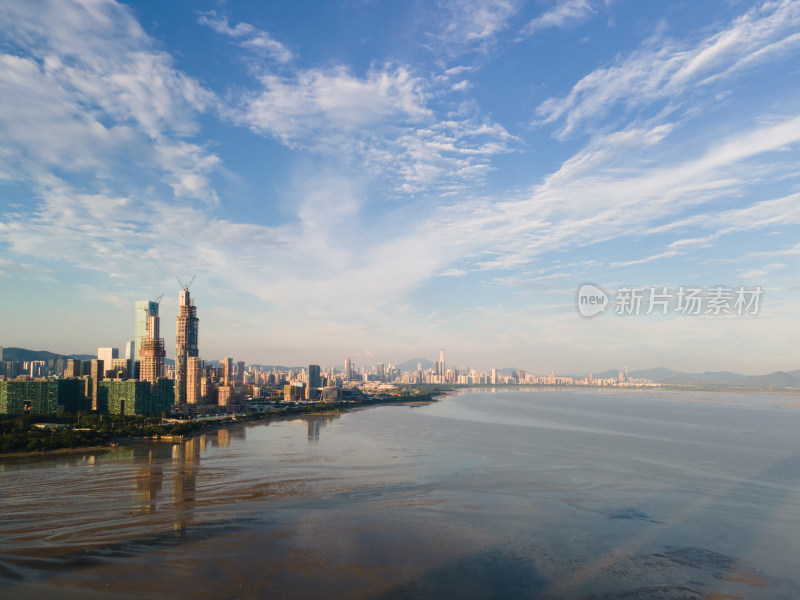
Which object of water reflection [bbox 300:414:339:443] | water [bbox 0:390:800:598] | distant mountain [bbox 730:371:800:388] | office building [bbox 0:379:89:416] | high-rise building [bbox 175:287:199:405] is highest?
high-rise building [bbox 175:287:199:405]

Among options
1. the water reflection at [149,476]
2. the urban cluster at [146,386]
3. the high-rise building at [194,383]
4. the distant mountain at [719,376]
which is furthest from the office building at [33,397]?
the distant mountain at [719,376]

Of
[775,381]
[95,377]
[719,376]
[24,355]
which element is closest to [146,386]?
[95,377]

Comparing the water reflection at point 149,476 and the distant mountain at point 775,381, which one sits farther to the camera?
the distant mountain at point 775,381

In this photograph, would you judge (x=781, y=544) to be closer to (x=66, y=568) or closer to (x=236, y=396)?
(x=66, y=568)

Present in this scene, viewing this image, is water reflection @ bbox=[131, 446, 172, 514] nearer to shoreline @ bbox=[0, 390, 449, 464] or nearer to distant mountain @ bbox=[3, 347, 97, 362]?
shoreline @ bbox=[0, 390, 449, 464]

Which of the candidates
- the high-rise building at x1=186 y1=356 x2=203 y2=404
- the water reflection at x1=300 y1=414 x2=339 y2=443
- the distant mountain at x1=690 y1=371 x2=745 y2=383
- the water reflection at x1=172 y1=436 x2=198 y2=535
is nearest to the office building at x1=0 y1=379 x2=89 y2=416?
the high-rise building at x1=186 y1=356 x2=203 y2=404

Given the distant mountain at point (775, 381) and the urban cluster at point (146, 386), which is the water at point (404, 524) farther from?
the distant mountain at point (775, 381)

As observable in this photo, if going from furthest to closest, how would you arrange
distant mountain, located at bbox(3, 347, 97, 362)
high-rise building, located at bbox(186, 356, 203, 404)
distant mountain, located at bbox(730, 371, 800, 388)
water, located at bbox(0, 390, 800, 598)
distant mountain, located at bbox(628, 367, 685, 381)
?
distant mountain, located at bbox(628, 367, 685, 381), distant mountain, located at bbox(730, 371, 800, 388), distant mountain, located at bbox(3, 347, 97, 362), high-rise building, located at bbox(186, 356, 203, 404), water, located at bbox(0, 390, 800, 598)

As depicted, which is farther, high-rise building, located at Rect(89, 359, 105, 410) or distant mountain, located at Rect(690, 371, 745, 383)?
distant mountain, located at Rect(690, 371, 745, 383)

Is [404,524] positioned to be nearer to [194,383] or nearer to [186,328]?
[194,383]
